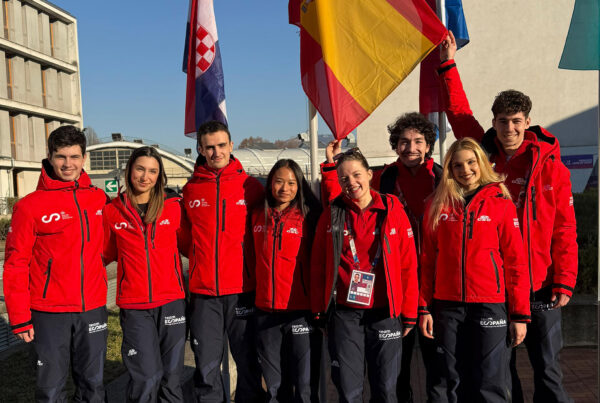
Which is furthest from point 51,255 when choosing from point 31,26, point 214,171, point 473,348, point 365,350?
point 31,26

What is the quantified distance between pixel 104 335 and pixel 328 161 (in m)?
1.98

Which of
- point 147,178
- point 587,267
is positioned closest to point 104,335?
point 147,178

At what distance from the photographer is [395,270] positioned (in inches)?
145

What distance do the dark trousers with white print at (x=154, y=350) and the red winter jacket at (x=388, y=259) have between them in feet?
3.26

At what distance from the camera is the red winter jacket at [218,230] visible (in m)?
3.99

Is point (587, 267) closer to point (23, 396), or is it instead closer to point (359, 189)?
point (359, 189)

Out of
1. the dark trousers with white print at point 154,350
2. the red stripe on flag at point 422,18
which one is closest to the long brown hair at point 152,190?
the dark trousers with white print at point 154,350

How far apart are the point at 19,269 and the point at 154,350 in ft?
3.34

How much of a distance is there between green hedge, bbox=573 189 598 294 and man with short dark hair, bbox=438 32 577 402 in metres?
2.99

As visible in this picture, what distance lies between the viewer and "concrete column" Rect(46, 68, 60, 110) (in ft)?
147

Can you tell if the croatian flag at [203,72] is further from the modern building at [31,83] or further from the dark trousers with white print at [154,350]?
the modern building at [31,83]

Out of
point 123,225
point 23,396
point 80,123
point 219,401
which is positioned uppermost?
point 80,123

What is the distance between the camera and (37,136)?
42719mm

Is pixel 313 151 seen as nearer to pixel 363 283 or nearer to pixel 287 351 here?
pixel 363 283
